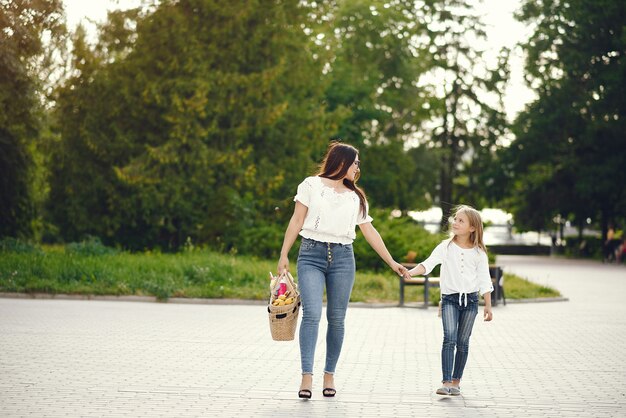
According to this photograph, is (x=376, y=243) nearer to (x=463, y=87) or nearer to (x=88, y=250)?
(x=88, y=250)

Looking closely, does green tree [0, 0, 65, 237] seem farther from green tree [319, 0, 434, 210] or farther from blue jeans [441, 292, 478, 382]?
blue jeans [441, 292, 478, 382]

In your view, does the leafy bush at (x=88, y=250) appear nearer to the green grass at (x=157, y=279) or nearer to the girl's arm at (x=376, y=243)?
the green grass at (x=157, y=279)

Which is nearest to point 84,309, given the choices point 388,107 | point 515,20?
point 388,107

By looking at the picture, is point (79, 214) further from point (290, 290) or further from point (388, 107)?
point (290, 290)

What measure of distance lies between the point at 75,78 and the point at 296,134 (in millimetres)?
7558

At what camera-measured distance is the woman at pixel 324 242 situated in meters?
8.83

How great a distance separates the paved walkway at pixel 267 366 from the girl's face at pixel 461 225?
1.28 m

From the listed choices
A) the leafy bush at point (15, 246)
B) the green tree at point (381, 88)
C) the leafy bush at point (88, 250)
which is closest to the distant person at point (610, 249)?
the green tree at point (381, 88)

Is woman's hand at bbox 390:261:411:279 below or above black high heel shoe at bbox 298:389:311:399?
above

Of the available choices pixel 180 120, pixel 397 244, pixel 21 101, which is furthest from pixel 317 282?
pixel 180 120

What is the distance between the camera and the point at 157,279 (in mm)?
22734

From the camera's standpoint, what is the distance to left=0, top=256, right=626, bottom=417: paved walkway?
8680mm

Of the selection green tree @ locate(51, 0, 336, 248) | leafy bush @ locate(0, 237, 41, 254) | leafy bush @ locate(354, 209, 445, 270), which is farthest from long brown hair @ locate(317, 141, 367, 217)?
green tree @ locate(51, 0, 336, 248)

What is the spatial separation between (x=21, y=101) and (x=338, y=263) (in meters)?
25.8
